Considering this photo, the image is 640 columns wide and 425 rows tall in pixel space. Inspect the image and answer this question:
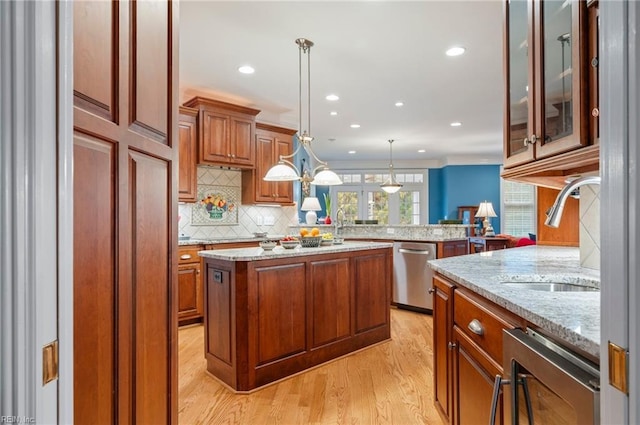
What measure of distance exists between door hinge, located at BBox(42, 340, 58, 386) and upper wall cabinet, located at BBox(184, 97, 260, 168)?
12.8 feet

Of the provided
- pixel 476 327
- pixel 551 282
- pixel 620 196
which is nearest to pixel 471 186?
pixel 551 282

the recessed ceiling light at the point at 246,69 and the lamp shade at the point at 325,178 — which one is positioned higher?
the recessed ceiling light at the point at 246,69

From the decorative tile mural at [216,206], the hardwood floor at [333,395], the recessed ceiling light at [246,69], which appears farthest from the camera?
the decorative tile mural at [216,206]

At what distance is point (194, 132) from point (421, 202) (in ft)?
23.0

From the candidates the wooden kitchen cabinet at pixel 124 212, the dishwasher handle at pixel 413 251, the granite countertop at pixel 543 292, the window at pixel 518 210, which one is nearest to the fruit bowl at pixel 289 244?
the granite countertop at pixel 543 292

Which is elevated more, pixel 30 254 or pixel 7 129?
pixel 7 129

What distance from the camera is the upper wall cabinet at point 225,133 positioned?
4.35 meters

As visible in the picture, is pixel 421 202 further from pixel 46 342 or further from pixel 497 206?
pixel 46 342

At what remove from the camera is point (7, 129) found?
0.56 m

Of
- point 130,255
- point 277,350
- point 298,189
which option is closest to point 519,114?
point 130,255

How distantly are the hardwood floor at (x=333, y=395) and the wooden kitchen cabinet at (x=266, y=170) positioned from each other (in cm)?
235

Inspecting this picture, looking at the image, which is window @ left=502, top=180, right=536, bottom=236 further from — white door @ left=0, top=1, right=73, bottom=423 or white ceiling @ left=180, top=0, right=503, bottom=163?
white door @ left=0, top=1, right=73, bottom=423

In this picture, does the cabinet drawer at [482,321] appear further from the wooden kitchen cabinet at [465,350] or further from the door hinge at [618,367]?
the door hinge at [618,367]

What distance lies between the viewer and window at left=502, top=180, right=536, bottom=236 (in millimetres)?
9016
